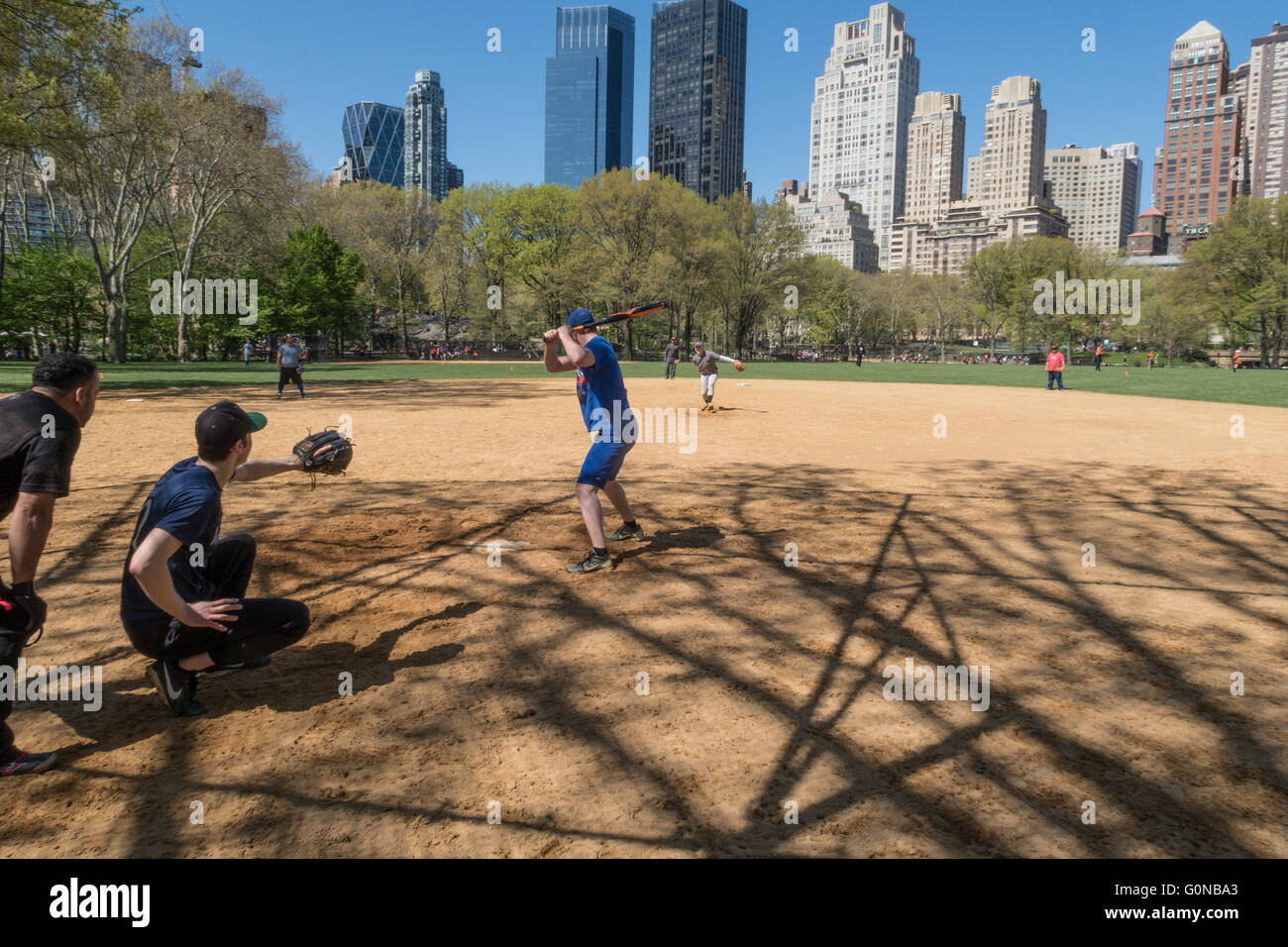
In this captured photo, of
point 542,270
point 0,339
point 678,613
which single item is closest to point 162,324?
point 0,339

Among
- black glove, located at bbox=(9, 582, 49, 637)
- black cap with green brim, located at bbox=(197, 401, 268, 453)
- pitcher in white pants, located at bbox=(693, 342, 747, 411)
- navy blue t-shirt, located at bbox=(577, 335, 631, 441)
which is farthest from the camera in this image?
pitcher in white pants, located at bbox=(693, 342, 747, 411)

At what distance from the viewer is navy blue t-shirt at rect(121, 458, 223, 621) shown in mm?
3436

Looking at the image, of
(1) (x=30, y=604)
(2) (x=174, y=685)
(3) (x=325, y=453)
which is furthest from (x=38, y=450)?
(2) (x=174, y=685)

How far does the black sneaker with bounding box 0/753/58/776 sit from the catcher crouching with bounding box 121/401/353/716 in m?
0.52

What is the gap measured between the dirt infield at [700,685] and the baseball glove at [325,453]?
114 centimetres

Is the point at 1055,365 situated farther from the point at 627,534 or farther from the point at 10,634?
the point at 10,634

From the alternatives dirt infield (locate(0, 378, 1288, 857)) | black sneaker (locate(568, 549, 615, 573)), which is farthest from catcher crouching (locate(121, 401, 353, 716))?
black sneaker (locate(568, 549, 615, 573))

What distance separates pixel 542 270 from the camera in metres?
63.2

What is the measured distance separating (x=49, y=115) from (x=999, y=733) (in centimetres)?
2914

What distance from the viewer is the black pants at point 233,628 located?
148 inches

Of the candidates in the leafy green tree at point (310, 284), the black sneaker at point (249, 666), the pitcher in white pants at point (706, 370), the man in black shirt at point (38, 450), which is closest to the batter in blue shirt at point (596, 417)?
the black sneaker at point (249, 666)

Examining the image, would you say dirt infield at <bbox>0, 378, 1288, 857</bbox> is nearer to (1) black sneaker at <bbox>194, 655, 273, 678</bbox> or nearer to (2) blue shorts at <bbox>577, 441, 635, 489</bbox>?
(1) black sneaker at <bbox>194, 655, 273, 678</bbox>
